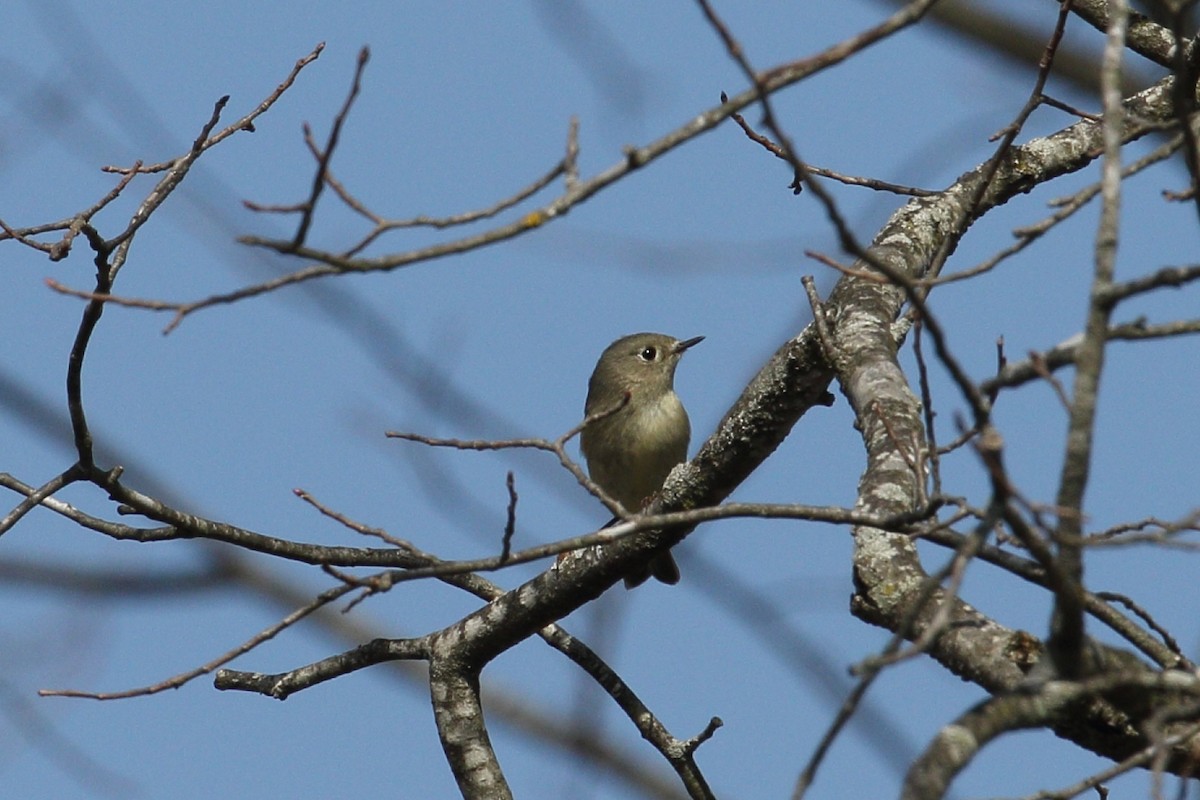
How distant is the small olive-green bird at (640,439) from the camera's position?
7.86 meters

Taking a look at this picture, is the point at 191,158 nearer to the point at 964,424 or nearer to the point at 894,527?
the point at 894,527

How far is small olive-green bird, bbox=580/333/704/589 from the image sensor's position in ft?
25.8

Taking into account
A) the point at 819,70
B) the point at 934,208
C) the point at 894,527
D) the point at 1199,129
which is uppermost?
the point at 934,208

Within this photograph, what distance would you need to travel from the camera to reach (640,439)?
7.89 metres

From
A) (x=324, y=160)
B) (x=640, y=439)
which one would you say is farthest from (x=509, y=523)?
(x=640, y=439)

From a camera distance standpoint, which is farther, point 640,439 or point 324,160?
point 640,439

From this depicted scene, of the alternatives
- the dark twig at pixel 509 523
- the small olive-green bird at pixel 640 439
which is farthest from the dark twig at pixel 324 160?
the small olive-green bird at pixel 640 439

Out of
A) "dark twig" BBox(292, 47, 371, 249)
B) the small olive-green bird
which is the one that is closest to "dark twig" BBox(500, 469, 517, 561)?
"dark twig" BBox(292, 47, 371, 249)

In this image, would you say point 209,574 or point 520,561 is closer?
point 520,561

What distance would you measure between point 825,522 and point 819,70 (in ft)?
2.60

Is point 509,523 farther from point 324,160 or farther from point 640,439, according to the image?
point 640,439

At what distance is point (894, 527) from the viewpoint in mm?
2697

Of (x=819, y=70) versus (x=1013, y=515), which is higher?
(x=819, y=70)

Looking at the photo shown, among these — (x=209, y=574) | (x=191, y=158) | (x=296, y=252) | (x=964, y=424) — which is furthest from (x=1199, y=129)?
(x=209, y=574)
